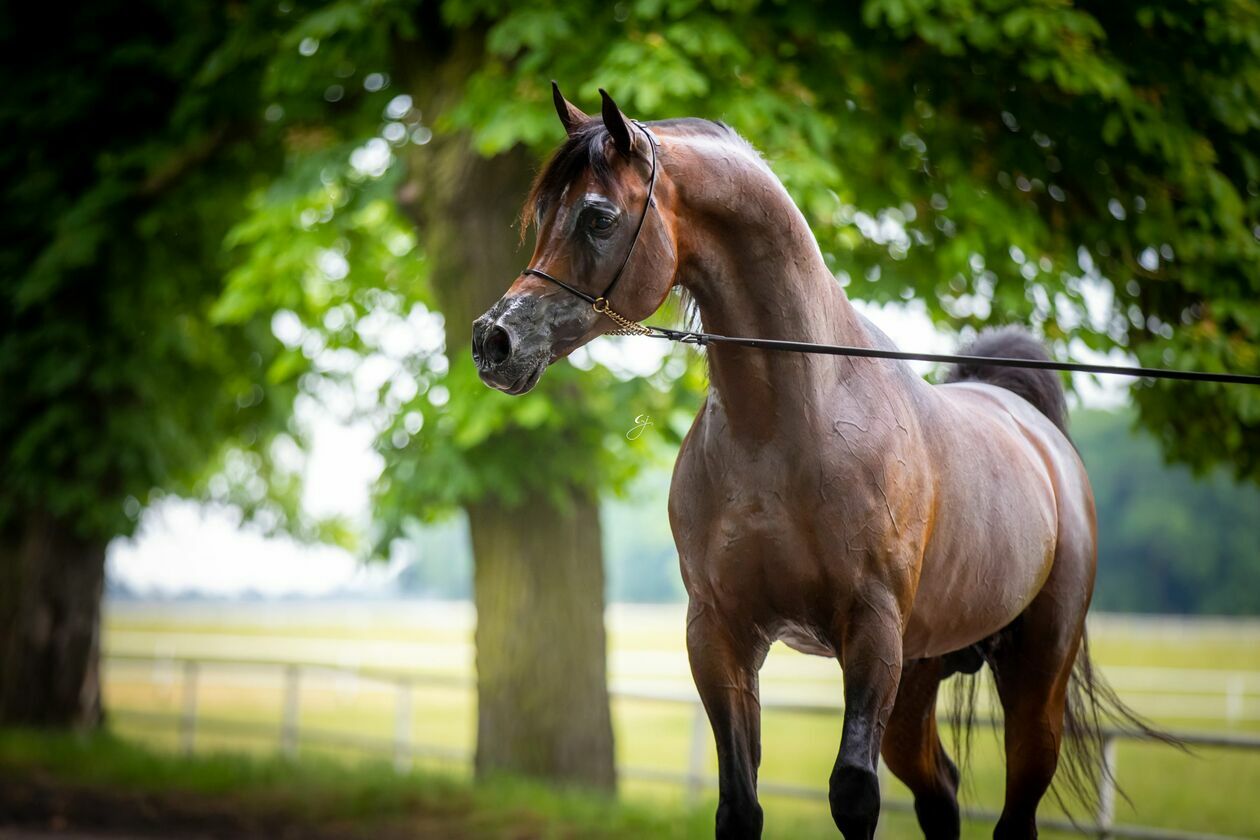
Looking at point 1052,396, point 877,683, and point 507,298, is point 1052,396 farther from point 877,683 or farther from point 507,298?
point 507,298

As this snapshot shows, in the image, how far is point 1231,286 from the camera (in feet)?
21.2

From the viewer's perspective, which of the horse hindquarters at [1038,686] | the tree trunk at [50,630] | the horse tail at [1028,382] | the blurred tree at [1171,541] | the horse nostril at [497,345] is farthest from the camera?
the blurred tree at [1171,541]

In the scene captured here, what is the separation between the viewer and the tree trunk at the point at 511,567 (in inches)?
327

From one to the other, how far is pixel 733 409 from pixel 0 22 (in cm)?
Result: 988

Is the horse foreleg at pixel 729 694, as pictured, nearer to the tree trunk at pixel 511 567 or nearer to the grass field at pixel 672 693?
the grass field at pixel 672 693

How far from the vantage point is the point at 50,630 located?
12062mm

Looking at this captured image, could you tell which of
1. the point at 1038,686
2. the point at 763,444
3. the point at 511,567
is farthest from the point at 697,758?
the point at 763,444

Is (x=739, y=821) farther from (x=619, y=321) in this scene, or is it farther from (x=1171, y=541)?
(x=1171, y=541)

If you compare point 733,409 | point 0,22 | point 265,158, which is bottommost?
point 733,409

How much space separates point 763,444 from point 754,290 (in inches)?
15.3

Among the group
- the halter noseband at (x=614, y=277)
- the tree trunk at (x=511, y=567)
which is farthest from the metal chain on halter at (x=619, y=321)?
the tree trunk at (x=511, y=567)

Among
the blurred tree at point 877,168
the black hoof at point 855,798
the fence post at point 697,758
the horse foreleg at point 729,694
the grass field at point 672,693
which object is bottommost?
the grass field at point 672,693

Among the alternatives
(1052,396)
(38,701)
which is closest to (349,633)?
(38,701)

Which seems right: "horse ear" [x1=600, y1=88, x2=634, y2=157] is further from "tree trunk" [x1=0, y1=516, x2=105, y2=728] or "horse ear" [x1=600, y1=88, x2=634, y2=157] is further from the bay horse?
"tree trunk" [x1=0, y1=516, x2=105, y2=728]
